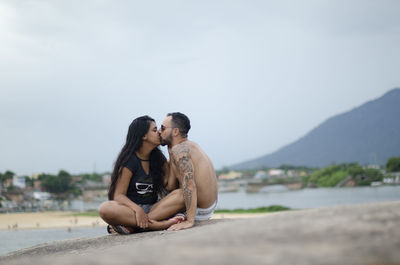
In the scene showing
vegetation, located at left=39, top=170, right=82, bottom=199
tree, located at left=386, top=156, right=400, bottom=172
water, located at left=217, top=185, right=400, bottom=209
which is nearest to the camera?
water, located at left=217, top=185, right=400, bottom=209

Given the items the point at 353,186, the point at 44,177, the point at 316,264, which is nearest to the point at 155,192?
the point at 316,264

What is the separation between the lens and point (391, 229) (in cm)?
176

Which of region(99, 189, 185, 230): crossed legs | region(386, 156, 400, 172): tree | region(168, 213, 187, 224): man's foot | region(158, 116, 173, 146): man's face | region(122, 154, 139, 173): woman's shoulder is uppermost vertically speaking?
region(158, 116, 173, 146): man's face

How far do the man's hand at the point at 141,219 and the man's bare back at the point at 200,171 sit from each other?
51 cm

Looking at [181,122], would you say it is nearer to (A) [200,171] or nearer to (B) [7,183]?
(A) [200,171]

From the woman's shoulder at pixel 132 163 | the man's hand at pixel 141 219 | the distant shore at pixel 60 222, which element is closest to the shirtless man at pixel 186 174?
the man's hand at pixel 141 219

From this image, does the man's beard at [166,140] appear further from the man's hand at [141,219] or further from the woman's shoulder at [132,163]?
the man's hand at [141,219]

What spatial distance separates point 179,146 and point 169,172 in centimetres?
41

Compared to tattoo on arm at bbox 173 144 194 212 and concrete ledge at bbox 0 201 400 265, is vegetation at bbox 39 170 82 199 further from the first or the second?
concrete ledge at bbox 0 201 400 265

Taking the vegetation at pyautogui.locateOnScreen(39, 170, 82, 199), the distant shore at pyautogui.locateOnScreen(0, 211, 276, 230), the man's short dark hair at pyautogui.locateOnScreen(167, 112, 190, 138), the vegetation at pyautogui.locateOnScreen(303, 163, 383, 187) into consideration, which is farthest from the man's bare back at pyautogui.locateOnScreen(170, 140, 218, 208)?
the vegetation at pyautogui.locateOnScreen(303, 163, 383, 187)

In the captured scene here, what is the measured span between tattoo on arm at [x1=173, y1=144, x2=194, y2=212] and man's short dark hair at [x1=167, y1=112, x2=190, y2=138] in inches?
8.0

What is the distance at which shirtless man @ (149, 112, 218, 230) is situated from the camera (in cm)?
454

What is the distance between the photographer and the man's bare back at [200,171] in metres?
4.73

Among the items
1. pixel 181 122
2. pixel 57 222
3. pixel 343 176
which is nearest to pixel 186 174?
pixel 181 122
